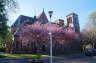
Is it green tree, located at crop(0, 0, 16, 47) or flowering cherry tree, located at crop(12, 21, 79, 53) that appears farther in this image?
flowering cherry tree, located at crop(12, 21, 79, 53)

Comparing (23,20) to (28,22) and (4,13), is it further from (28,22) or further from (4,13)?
(4,13)

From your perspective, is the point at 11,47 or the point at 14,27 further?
the point at 14,27

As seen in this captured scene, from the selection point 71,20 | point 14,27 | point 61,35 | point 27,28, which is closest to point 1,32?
point 27,28

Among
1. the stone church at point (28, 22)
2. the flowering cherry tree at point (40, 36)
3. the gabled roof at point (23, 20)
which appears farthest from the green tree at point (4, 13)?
the gabled roof at point (23, 20)

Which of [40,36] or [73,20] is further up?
[73,20]

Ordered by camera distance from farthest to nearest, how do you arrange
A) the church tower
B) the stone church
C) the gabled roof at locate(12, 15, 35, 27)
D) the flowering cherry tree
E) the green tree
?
the church tower, the gabled roof at locate(12, 15, 35, 27), the stone church, the flowering cherry tree, the green tree

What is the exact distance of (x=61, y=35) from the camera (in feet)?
122

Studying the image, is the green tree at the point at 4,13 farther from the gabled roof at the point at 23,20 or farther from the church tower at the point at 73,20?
the church tower at the point at 73,20

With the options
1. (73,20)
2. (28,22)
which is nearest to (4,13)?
(28,22)

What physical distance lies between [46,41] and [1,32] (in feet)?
46.8

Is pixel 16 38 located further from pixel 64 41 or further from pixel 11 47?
pixel 64 41

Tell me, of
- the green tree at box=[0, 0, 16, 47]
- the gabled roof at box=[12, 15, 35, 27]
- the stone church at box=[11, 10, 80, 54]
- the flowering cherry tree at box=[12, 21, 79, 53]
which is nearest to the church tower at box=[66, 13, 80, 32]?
the stone church at box=[11, 10, 80, 54]

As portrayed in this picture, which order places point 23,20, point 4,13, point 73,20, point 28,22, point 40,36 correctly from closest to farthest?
point 4,13
point 40,36
point 28,22
point 23,20
point 73,20

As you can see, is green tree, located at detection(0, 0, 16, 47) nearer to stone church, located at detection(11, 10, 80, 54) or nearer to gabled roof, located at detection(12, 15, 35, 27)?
stone church, located at detection(11, 10, 80, 54)
